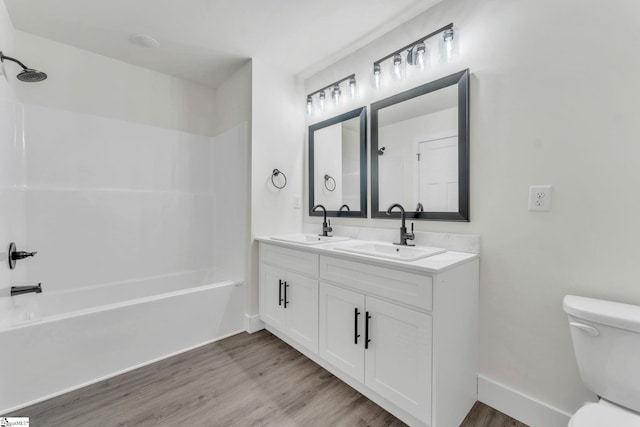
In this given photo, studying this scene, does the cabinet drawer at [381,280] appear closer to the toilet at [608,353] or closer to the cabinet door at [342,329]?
the cabinet door at [342,329]

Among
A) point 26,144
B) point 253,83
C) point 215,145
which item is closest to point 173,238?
point 215,145

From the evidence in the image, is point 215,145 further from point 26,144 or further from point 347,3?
point 347,3

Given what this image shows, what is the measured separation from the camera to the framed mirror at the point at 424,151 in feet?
5.46

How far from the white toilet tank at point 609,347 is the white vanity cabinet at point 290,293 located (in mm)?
1314

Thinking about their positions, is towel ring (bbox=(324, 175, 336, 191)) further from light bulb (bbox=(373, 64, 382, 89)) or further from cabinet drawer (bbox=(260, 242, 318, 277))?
light bulb (bbox=(373, 64, 382, 89))

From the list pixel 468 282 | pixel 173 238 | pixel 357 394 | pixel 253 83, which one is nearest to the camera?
pixel 468 282

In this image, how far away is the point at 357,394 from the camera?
1665 millimetres

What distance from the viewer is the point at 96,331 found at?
1789 mm

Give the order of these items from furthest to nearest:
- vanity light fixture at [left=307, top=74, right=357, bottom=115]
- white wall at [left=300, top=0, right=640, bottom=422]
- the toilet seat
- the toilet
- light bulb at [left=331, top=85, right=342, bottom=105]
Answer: light bulb at [left=331, top=85, right=342, bottom=105], vanity light fixture at [left=307, top=74, right=357, bottom=115], white wall at [left=300, top=0, right=640, bottom=422], the toilet, the toilet seat

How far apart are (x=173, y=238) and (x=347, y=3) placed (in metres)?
2.56

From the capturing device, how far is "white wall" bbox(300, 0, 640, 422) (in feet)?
3.92

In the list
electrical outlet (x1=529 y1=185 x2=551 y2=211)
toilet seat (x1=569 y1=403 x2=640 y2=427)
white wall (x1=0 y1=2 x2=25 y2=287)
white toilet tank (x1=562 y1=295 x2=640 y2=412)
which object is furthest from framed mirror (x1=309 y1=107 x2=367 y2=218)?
white wall (x1=0 y1=2 x2=25 y2=287)

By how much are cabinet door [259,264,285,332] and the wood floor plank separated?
31cm

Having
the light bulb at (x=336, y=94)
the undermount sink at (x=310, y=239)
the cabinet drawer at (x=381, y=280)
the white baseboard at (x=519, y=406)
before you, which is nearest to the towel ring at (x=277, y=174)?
the undermount sink at (x=310, y=239)
